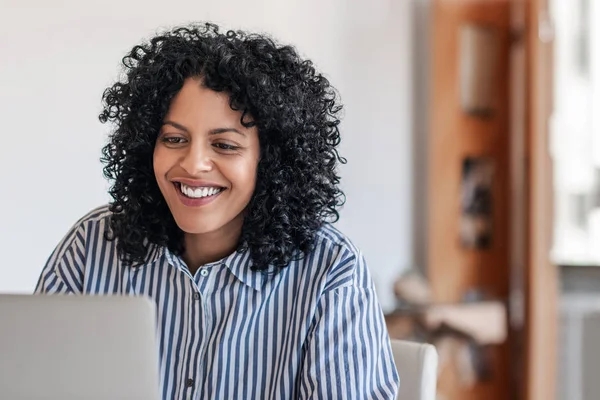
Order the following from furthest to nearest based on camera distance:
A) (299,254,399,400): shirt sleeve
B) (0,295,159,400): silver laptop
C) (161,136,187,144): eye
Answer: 1. (161,136,187,144): eye
2. (299,254,399,400): shirt sleeve
3. (0,295,159,400): silver laptop

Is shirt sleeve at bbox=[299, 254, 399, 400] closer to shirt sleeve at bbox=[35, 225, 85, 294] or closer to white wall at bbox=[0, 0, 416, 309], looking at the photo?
shirt sleeve at bbox=[35, 225, 85, 294]

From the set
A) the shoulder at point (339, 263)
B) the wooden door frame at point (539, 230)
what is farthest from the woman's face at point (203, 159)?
the wooden door frame at point (539, 230)

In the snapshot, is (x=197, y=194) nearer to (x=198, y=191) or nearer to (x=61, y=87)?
(x=198, y=191)

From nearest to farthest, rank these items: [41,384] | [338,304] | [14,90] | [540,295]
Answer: [41,384], [338,304], [14,90], [540,295]

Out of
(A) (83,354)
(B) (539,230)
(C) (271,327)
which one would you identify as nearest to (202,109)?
(C) (271,327)

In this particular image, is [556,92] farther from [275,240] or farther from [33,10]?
[275,240]

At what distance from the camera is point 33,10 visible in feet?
7.66

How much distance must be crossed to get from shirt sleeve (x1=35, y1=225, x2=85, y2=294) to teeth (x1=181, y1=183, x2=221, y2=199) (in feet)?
0.78

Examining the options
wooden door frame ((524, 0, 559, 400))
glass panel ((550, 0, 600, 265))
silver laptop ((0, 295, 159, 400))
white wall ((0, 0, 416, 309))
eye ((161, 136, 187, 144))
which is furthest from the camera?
glass panel ((550, 0, 600, 265))

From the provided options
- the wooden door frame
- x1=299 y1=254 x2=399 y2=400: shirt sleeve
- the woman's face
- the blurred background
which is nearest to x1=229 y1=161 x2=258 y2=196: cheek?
the woman's face

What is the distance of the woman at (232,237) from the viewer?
1340mm

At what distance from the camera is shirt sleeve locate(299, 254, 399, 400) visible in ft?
4.21

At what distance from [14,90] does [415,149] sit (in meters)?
1.67

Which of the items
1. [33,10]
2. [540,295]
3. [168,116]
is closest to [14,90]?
[33,10]
